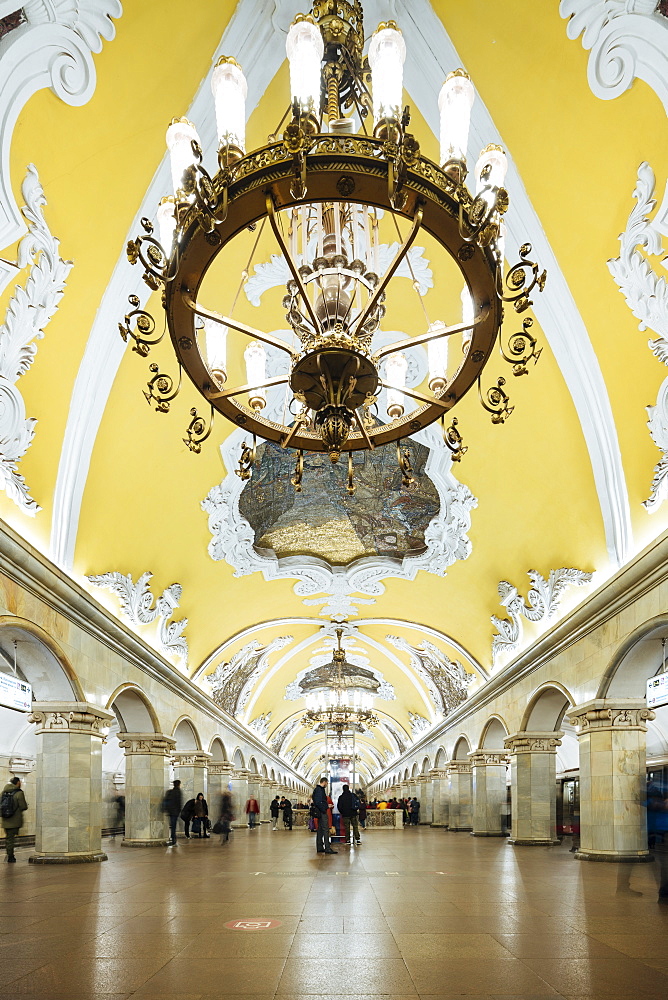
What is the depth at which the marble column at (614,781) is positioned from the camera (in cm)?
1027

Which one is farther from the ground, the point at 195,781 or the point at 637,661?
the point at 637,661

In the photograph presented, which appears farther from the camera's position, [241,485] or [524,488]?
[241,485]

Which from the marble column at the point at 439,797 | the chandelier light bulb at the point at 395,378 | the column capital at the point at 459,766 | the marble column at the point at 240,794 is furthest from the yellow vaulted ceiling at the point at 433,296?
the marble column at the point at 439,797

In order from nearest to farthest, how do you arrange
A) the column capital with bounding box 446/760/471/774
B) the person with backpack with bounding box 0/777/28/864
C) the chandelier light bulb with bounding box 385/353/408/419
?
the chandelier light bulb with bounding box 385/353/408/419 < the person with backpack with bounding box 0/777/28/864 < the column capital with bounding box 446/760/471/774

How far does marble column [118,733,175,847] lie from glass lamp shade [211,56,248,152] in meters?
12.3

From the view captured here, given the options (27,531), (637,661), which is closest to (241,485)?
(27,531)

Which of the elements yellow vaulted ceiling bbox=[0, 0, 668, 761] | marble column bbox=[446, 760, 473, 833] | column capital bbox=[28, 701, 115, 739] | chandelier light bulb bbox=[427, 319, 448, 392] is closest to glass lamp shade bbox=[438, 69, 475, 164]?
chandelier light bulb bbox=[427, 319, 448, 392]

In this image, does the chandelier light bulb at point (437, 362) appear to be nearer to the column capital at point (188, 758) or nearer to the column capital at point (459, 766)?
the column capital at point (188, 758)

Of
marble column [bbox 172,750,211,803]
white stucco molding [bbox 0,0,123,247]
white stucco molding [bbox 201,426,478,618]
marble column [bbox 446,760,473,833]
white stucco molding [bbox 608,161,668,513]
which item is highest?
white stucco molding [bbox 0,0,123,247]

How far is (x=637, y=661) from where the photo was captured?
10.4 meters

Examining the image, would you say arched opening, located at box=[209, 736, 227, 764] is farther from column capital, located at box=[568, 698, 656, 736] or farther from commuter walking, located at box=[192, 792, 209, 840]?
column capital, located at box=[568, 698, 656, 736]

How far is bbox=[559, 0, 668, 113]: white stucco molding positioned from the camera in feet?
18.4

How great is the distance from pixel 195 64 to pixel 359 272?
306cm

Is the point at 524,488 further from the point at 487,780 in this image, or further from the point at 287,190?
the point at 487,780
